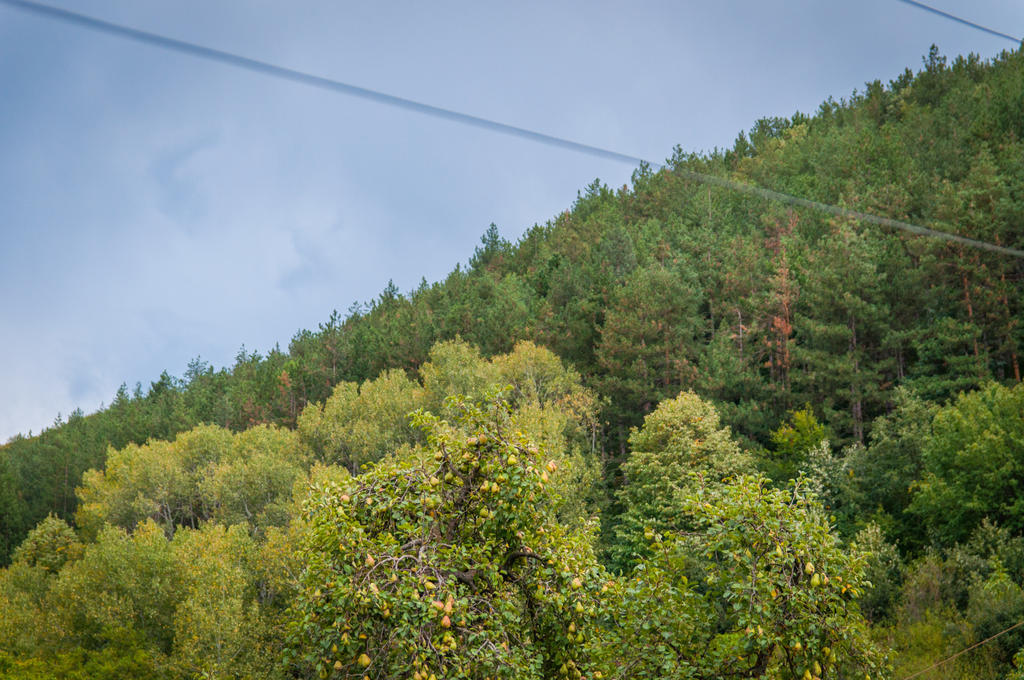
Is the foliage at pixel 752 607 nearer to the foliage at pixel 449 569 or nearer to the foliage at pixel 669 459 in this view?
the foliage at pixel 449 569

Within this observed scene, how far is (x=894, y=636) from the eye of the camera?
29953 millimetres

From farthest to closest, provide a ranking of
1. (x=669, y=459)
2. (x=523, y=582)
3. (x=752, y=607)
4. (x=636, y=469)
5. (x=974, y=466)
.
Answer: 1. (x=636, y=469)
2. (x=669, y=459)
3. (x=974, y=466)
4. (x=523, y=582)
5. (x=752, y=607)

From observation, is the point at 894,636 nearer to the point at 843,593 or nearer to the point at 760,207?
the point at 843,593

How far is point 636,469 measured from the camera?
142 feet

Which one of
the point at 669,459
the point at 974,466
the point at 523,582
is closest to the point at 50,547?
the point at 669,459

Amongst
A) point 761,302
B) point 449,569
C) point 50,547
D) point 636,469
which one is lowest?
point 50,547

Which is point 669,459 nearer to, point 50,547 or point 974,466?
point 974,466

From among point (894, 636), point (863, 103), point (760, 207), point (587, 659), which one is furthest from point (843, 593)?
point (863, 103)

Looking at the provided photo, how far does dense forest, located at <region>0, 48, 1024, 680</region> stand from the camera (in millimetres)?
7852

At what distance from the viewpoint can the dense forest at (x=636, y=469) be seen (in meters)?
7.85

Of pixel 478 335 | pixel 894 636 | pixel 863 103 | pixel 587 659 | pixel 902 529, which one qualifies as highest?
pixel 863 103

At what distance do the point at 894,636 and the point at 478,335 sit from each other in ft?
139

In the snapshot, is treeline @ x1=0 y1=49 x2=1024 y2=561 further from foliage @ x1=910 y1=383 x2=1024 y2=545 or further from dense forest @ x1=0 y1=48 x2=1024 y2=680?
foliage @ x1=910 y1=383 x2=1024 y2=545

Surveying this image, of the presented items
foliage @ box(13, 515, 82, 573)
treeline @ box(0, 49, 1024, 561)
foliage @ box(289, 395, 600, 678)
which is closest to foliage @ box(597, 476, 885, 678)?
foliage @ box(289, 395, 600, 678)
